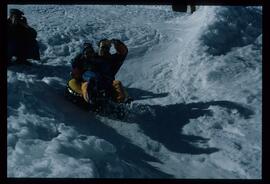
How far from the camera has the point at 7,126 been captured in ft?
19.8

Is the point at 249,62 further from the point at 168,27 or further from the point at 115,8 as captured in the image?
the point at 115,8

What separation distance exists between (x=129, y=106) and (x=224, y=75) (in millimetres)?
2139

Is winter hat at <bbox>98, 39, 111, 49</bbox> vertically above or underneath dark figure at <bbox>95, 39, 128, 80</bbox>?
above

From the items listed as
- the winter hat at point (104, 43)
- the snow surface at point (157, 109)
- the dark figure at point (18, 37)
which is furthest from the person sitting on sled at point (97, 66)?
the dark figure at point (18, 37)

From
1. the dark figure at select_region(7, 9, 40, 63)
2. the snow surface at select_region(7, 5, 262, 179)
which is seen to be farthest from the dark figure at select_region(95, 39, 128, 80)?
the dark figure at select_region(7, 9, 40, 63)

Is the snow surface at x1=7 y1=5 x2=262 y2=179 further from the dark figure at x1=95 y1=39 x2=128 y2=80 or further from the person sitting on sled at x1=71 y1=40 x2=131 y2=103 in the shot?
the dark figure at x1=95 y1=39 x2=128 y2=80

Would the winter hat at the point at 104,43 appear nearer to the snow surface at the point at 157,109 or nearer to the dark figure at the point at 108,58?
the dark figure at the point at 108,58

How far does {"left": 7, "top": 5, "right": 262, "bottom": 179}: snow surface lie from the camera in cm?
600

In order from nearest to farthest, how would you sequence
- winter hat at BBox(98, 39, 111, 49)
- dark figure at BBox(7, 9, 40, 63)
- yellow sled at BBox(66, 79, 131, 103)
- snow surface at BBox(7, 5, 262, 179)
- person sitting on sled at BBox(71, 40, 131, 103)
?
1. snow surface at BBox(7, 5, 262, 179)
2. yellow sled at BBox(66, 79, 131, 103)
3. person sitting on sled at BBox(71, 40, 131, 103)
4. winter hat at BBox(98, 39, 111, 49)
5. dark figure at BBox(7, 9, 40, 63)

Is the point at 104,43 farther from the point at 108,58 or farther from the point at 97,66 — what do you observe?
the point at 97,66

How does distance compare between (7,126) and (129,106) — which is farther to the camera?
(129,106)

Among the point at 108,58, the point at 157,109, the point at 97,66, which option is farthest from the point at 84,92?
the point at 157,109

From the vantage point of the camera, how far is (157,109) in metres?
8.06

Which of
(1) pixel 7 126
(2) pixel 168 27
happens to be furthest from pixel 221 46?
(1) pixel 7 126
